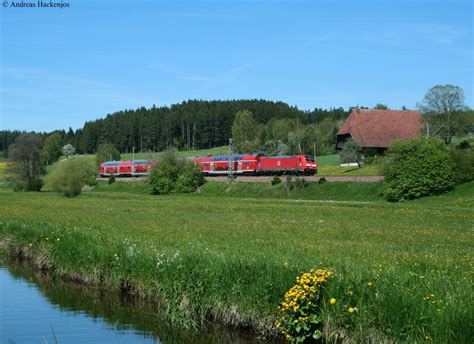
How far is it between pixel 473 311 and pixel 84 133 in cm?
19652

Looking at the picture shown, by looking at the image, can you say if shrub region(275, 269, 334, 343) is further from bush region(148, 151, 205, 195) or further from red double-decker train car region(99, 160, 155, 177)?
red double-decker train car region(99, 160, 155, 177)

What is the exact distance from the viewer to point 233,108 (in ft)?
606

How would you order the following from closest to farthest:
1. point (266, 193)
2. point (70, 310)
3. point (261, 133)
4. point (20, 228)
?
point (70, 310) → point (20, 228) → point (266, 193) → point (261, 133)

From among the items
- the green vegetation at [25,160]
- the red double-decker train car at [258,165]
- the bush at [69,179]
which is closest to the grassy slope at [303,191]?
the red double-decker train car at [258,165]

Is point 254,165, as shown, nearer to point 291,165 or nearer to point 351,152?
point 291,165

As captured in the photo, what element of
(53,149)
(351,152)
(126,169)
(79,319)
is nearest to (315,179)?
(351,152)

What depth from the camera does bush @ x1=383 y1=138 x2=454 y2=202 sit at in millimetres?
55938

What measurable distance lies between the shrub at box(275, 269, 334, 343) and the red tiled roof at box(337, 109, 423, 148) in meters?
85.4

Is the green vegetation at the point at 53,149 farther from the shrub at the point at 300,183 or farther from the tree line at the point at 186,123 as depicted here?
the shrub at the point at 300,183

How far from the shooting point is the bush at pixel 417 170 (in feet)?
184

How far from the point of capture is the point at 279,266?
43.7 feet

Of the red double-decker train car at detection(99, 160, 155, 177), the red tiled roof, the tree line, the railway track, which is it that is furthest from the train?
the tree line

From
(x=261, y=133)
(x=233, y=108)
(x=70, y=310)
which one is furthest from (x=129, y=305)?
(x=233, y=108)

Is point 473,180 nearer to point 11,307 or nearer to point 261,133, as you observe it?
point 11,307
